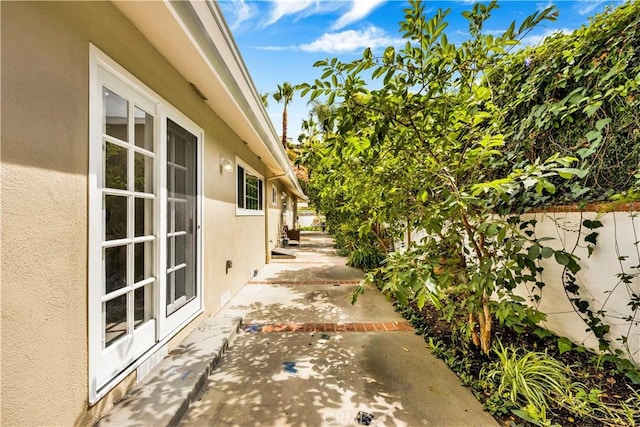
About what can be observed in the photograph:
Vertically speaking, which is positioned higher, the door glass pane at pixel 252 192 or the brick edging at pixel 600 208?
the door glass pane at pixel 252 192

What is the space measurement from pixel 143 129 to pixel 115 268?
1369mm

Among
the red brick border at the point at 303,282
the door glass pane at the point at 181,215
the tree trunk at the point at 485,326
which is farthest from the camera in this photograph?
the red brick border at the point at 303,282

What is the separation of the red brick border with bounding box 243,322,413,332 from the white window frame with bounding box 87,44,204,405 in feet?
3.48

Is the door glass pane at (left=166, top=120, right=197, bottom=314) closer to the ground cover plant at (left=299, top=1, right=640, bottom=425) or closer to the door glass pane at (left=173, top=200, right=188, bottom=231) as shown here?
the door glass pane at (left=173, top=200, right=188, bottom=231)

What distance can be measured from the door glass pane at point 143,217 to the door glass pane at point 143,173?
0.12 meters

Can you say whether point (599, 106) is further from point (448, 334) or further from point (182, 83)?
point (182, 83)

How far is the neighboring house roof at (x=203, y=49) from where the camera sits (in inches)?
86.4

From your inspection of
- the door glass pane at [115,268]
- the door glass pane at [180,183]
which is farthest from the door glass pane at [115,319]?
the door glass pane at [180,183]

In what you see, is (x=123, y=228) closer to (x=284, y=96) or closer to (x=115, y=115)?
(x=115, y=115)

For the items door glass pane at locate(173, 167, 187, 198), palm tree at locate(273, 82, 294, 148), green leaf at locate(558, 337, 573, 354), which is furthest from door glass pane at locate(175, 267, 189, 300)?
palm tree at locate(273, 82, 294, 148)

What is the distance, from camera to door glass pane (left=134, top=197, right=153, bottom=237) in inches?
102

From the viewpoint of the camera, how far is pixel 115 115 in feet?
7.68

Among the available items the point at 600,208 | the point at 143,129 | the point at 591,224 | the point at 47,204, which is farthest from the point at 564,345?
the point at 143,129

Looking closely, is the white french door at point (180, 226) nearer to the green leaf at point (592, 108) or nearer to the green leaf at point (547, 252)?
the green leaf at point (547, 252)
